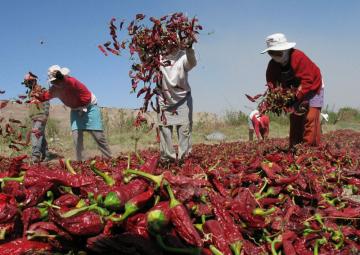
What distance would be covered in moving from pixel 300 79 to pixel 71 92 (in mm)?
3854

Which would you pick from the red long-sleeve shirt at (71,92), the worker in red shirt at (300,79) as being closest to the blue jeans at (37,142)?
the red long-sleeve shirt at (71,92)

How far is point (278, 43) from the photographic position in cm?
646

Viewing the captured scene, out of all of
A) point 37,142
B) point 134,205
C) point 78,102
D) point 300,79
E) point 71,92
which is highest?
point 300,79

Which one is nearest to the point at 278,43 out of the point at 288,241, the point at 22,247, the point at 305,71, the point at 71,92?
the point at 305,71

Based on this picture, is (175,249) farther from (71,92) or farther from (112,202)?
(71,92)

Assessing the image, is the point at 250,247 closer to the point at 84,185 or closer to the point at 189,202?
the point at 189,202

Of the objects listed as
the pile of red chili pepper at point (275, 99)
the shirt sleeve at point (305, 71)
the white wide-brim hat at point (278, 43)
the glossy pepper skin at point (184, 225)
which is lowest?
the glossy pepper skin at point (184, 225)

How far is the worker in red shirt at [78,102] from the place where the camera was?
24.9 feet

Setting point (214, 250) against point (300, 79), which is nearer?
point (214, 250)

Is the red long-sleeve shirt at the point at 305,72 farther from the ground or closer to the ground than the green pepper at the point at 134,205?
farther from the ground

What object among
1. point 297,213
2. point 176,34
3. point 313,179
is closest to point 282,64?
point 176,34

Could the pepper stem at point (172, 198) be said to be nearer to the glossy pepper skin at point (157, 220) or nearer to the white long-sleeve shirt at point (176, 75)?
the glossy pepper skin at point (157, 220)

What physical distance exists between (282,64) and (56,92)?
152 inches

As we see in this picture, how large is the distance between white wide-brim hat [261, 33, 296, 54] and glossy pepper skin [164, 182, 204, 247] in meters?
4.62
